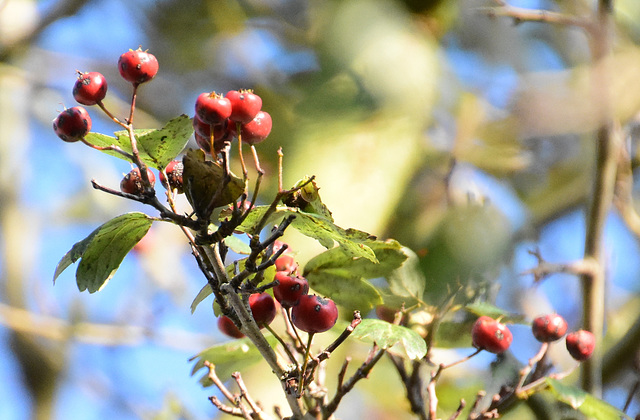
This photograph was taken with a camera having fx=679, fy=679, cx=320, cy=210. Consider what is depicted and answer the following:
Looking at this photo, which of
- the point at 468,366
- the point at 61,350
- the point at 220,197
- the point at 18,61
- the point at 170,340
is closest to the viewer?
the point at 220,197

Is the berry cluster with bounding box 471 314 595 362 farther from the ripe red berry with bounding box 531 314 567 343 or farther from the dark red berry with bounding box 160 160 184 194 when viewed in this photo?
the dark red berry with bounding box 160 160 184 194

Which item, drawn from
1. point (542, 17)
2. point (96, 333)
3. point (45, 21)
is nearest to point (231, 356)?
point (542, 17)

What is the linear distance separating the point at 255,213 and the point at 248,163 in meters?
0.94

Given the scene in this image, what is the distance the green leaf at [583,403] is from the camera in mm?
724

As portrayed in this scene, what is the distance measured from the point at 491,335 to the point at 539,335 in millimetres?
110

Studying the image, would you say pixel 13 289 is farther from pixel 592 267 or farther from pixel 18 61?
pixel 592 267

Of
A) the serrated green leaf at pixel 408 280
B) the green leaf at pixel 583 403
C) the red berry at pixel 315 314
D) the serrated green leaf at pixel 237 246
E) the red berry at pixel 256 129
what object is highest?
the red berry at pixel 256 129

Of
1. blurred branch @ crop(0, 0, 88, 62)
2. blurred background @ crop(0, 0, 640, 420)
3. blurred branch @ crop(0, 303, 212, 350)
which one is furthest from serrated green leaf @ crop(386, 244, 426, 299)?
blurred branch @ crop(0, 0, 88, 62)

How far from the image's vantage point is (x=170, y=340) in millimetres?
2049

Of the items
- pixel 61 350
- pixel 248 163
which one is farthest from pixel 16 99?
pixel 248 163

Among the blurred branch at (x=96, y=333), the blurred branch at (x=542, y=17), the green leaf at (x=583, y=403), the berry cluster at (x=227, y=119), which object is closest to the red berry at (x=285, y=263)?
the berry cluster at (x=227, y=119)

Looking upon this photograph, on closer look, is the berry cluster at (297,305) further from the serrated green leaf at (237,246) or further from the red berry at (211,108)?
the red berry at (211,108)

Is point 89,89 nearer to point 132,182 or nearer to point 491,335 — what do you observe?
point 132,182

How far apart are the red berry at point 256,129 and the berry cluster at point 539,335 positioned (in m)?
0.33
